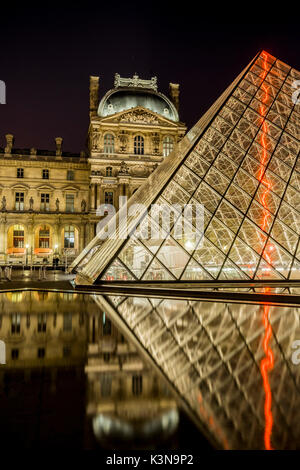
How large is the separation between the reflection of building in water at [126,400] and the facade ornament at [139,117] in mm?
35260

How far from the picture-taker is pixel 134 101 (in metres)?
39.0

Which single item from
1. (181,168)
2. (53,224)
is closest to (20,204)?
(53,224)

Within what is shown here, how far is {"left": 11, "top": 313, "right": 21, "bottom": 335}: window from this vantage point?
571 cm

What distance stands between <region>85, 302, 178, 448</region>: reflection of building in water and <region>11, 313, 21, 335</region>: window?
1.78 m

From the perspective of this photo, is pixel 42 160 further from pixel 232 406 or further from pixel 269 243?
pixel 232 406

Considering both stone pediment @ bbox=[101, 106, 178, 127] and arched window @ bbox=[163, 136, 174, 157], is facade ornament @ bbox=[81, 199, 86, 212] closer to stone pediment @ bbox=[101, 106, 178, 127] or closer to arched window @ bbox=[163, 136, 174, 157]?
stone pediment @ bbox=[101, 106, 178, 127]

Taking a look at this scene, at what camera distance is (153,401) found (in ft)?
9.71

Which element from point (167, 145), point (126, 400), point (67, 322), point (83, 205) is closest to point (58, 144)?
point (83, 205)

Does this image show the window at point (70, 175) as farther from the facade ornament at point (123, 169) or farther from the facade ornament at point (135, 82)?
the facade ornament at point (135, 82)

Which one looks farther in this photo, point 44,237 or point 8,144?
point 44,237

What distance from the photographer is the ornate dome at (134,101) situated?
126ft

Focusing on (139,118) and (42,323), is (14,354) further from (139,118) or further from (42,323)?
(139,118)

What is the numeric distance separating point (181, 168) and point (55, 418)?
11.2 meters

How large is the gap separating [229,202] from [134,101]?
30.3 metres
